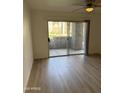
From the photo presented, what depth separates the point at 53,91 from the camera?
3328 mm

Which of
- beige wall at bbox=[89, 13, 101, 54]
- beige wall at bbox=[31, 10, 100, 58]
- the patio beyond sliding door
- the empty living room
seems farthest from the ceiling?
beige wall at bbox=[89, 13, 101, 54]

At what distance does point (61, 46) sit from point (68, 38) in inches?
25.6

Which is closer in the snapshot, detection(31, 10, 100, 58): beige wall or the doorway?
detection(31, 10, 100, 58): beige wall

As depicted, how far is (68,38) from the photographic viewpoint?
8133 millimetres

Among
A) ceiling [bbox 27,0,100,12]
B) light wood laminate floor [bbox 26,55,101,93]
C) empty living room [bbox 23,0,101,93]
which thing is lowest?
light wood laminate floor [bbox 26,55,101,93]

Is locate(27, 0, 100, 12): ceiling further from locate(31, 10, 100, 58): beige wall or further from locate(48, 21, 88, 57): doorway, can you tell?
locate(48, 21, 88, 57): doorway

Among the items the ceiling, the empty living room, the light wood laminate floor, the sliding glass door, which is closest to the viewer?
the light wood laminate floor

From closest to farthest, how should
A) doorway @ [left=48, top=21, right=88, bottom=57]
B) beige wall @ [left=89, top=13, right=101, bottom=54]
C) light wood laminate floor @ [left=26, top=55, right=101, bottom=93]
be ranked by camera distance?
light wood laminate floor @ [left=26, top=55, right=101, bottom=93] < doorway @ [left=48, top=21, right=88, bottom=57] < beige wall @ [left=89, top=13, right=101, bottom=54]

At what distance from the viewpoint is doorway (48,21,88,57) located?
26.1 ft

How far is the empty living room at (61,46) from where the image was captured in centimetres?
386
